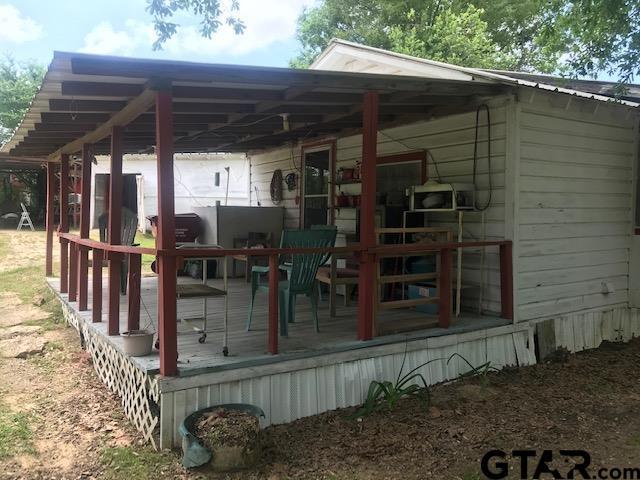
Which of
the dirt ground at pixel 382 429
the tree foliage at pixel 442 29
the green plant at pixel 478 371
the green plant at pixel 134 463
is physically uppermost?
the tree foliage at pixel 442 29

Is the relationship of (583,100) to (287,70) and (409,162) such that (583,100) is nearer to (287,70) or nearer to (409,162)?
(409,162)

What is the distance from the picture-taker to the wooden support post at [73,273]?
19.6 ft

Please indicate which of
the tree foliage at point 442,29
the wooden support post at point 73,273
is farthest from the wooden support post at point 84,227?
the tree foliage at point 442,29

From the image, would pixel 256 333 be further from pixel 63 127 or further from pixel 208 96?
pixel 63 127

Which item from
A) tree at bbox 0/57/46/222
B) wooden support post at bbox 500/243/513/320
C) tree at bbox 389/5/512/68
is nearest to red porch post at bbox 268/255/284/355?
wooden support post at bbox 500/243/513/320

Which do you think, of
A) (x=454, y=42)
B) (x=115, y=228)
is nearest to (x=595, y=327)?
(x=115, y=228)

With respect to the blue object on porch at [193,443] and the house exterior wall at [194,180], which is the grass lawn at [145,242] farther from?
the blue object on porch at [193,443]

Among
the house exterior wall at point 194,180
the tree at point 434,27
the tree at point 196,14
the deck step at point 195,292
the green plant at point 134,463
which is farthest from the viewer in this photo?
the house exterior wall at point 194,180

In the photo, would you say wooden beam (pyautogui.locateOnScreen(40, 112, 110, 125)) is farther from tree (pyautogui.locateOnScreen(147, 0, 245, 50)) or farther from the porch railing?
tree (pyautogui.locateOnScreen(147, 0, 245, 50))

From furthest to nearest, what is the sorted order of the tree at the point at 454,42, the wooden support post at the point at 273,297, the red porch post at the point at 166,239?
the tree at the point at 454,42 < the wooden support post at the point at 273,297 < the red porch post at the point at 166,239

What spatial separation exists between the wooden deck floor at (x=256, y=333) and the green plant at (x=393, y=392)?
291 millimetres

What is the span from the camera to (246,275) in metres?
7.46

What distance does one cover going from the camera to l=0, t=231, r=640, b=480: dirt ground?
10.2 feet

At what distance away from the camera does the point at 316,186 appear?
7.51 m
